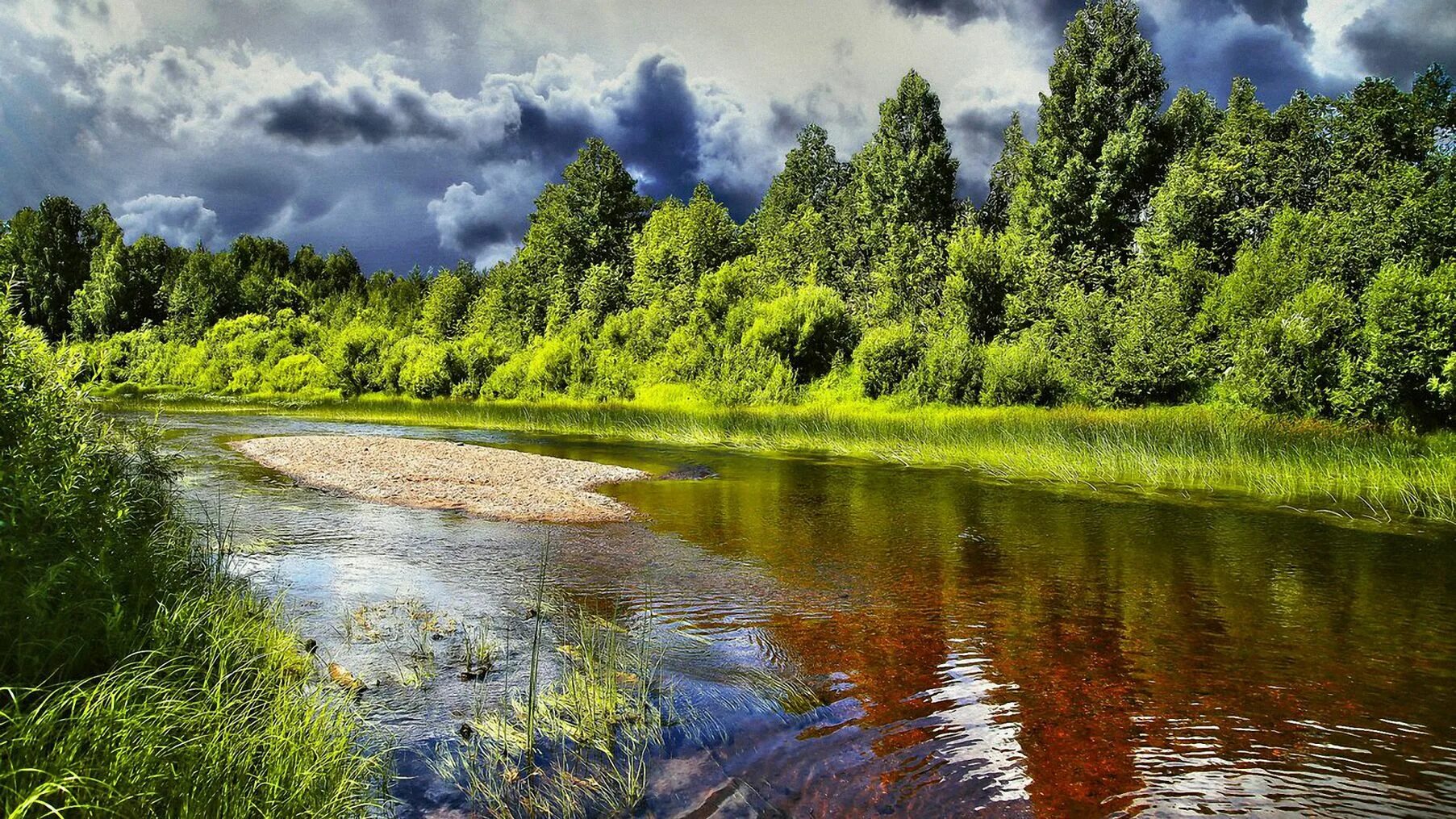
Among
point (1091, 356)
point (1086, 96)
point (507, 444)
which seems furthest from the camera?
point (1086, 96)

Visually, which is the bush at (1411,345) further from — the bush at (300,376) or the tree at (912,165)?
the bush at (300,376)

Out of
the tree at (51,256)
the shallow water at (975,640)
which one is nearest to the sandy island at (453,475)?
the shallow water at (975,640)

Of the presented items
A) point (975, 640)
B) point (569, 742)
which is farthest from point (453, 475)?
point (569, 742)

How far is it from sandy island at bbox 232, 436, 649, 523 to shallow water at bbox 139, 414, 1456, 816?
3.71 ft

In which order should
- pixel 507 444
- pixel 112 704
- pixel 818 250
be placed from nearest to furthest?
1. pixel 112 704
2. pixel 507 444
3. pixel 818 250

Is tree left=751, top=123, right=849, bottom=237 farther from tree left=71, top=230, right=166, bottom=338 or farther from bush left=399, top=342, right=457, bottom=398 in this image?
tree left=71, top=230, right=166, bottom=338

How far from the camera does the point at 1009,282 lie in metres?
40.3

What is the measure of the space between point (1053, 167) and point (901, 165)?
9515 mm

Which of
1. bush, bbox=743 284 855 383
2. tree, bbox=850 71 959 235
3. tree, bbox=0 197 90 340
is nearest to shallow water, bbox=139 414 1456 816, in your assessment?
bush, bbox=743 284 855 383

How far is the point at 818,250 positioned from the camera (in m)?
53.9

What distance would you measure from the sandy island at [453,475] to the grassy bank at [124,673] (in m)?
7.76

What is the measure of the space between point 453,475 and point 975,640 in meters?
14.9

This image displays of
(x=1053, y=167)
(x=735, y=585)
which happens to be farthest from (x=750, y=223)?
(x=735, y=585)

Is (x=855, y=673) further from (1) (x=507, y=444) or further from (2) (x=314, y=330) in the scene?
(2) (x=314, y=330)
